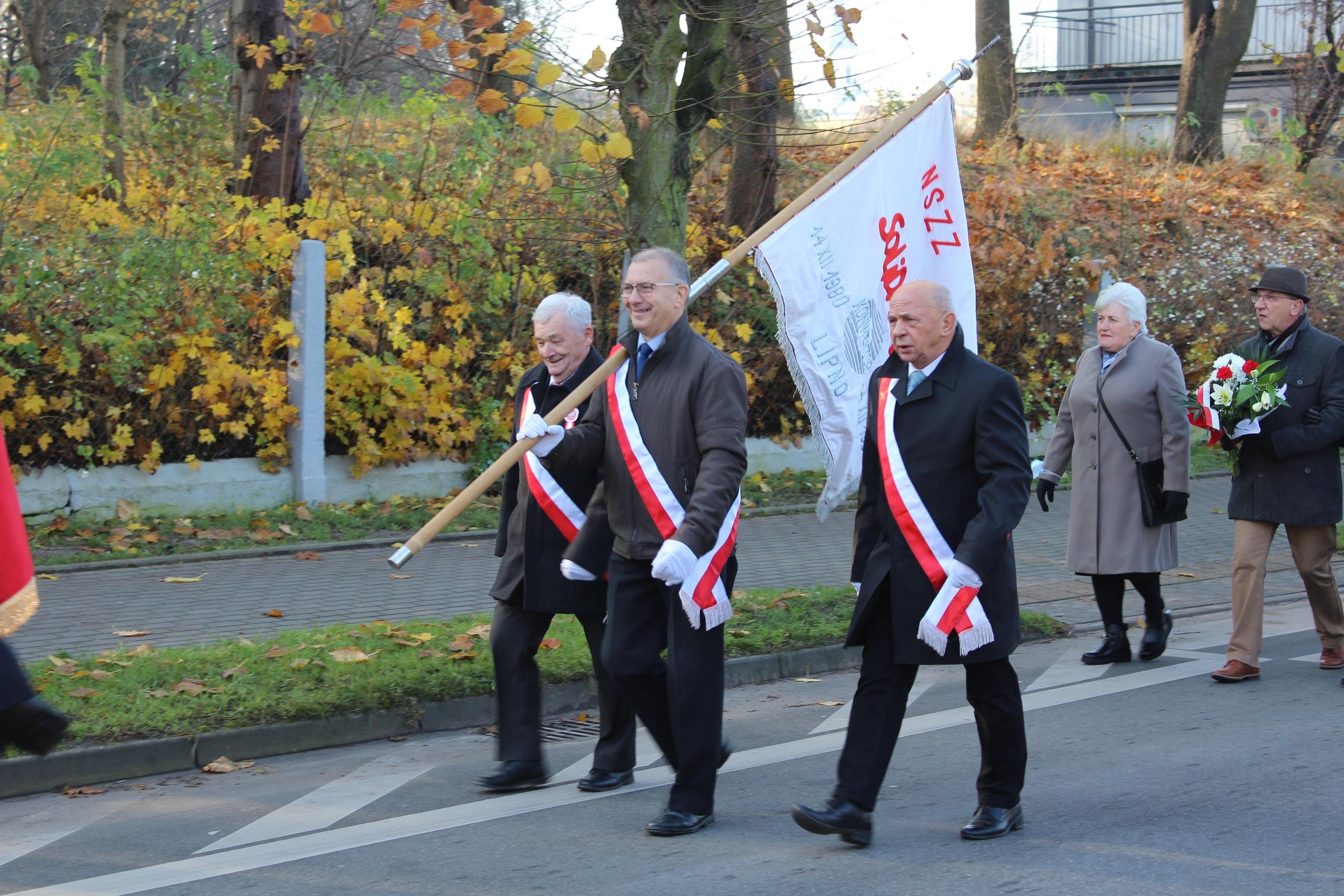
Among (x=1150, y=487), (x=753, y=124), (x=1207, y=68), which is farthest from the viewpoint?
(x=1207, y=68)

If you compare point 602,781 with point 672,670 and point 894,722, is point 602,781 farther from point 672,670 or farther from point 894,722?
point 894,722

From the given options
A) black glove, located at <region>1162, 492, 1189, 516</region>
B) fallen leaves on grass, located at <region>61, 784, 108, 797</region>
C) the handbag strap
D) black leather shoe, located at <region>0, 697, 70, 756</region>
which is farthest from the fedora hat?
black leather shoe, located at <region>0, 697, 70, 756</region>

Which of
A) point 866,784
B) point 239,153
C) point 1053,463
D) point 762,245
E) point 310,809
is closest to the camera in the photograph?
point 866,784

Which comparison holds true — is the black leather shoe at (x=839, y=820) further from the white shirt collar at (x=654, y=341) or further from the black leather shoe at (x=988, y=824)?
the white shirt collar at (x=654, y=341)

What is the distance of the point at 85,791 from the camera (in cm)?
536

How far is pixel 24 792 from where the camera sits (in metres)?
5.31

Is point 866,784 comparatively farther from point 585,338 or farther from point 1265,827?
point 585,338

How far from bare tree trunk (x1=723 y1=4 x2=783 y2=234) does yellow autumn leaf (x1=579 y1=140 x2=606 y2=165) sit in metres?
1.72

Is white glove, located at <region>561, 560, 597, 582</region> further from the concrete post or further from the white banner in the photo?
the concrete post

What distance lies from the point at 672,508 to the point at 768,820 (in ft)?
3.86

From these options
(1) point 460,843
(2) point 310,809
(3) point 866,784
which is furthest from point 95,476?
(3) point 866,784

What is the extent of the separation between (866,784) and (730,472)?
1101 millimetres

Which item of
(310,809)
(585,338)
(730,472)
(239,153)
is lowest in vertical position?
(310,809)

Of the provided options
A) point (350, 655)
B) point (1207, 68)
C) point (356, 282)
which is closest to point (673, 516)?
point (350, 655)
